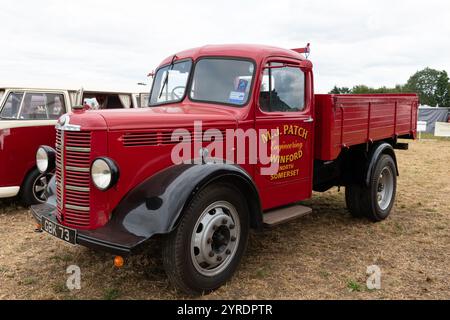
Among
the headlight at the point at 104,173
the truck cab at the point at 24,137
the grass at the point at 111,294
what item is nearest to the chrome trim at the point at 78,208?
the headlight at the point at 104,173

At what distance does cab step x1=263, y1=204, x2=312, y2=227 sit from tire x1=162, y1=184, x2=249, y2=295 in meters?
0.31

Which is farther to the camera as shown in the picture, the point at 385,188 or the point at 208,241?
the point at 385,188

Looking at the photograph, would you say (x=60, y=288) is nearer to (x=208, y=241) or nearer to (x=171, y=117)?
(x=208, y=241)

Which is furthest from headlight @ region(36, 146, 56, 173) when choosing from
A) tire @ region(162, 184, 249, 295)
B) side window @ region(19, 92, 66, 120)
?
side window @ region(19, 92, 66, 120)

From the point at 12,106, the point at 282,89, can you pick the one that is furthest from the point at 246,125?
the point at 12,106

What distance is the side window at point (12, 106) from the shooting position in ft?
20.6

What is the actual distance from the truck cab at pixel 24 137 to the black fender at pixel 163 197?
3.20 metres

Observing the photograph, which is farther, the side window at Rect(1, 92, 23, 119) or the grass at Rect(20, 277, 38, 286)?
the side window at Rect(1, 92, 23, 119)

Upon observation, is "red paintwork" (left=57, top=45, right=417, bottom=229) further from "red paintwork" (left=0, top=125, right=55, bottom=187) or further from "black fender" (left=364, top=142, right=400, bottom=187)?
"red paintwork" (left=0, top=125, right=55, bottom=187)

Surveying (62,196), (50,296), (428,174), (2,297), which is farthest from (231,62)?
(428,174)

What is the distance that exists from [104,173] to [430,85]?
8624 cm

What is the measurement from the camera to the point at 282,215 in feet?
13.9

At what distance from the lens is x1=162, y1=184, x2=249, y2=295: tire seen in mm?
3199
